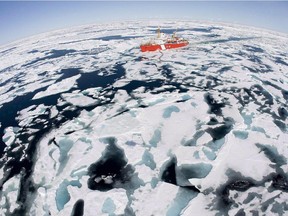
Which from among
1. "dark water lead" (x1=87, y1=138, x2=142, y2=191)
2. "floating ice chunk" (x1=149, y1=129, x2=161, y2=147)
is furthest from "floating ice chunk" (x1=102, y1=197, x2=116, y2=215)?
"floating ice chunk" (x1=149, y1=129, x2=161, y2=147)

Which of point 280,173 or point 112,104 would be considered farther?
point 112,104

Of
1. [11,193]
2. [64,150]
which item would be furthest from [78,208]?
[64,150]

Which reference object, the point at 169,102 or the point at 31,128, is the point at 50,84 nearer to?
the point at 31,128

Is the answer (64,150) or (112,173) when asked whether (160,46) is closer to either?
(64,150)

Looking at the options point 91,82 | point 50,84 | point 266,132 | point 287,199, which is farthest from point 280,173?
point 50,84

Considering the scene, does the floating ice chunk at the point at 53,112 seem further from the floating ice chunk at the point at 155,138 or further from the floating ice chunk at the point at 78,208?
the floating ice chunk at the point at 78,208

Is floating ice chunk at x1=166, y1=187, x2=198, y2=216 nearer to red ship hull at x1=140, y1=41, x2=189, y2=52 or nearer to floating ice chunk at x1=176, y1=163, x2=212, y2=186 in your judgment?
floating ice chunk at x1=176, y1=163, x2=212, y2=186

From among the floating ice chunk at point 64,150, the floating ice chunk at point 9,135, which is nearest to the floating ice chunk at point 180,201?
the floating ice chunk at point 64,150
